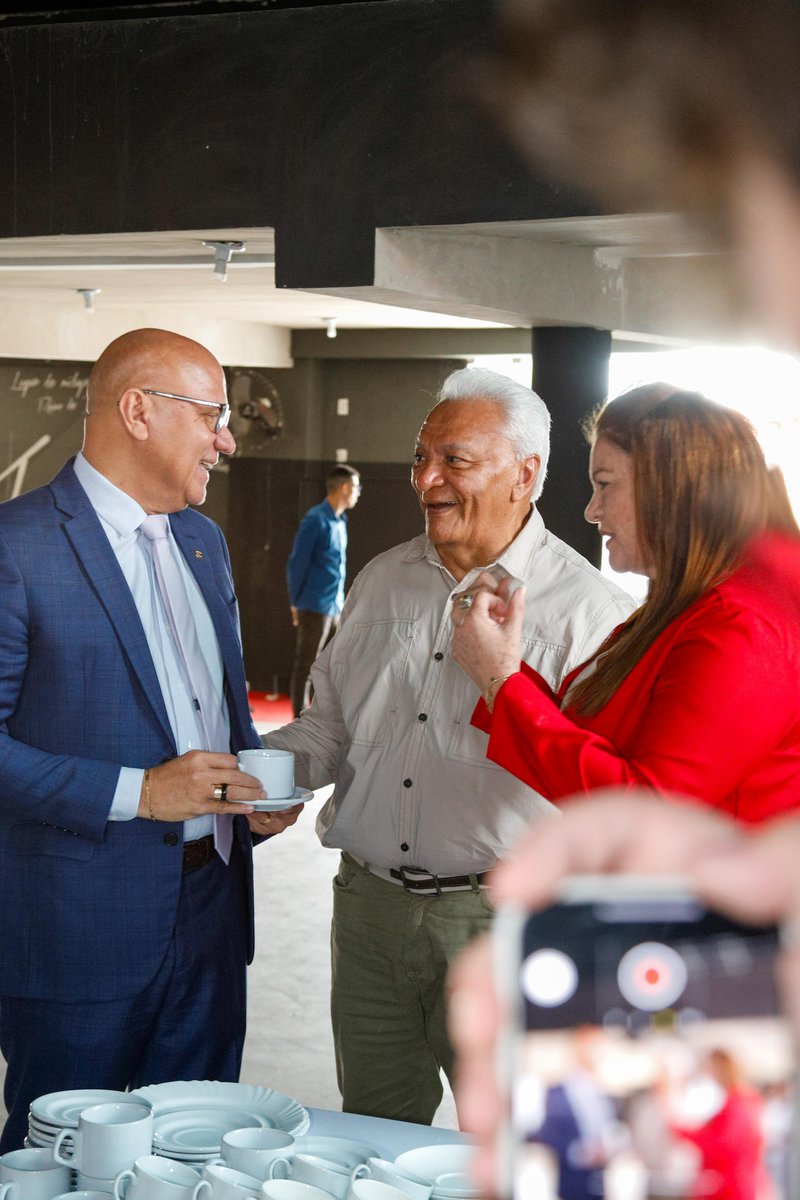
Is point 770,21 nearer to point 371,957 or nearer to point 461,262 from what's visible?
point 371,957

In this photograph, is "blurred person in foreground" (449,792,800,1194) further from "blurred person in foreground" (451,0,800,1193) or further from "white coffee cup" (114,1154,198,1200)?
"white coffee cup" (114,1154,198,1200)

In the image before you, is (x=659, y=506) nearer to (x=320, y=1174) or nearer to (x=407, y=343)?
(x=320, y=1174)

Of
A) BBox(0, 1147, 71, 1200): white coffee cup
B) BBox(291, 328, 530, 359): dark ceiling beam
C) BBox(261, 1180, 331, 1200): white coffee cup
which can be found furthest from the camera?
BBox(291, 328, 530, 359): dark ceiling beam

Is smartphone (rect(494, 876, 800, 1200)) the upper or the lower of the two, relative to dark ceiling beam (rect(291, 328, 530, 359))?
lower

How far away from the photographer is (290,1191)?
140 centimetres

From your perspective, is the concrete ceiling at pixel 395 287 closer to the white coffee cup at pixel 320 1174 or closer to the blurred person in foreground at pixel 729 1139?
the blurred person in foreground at pixel 729 1139

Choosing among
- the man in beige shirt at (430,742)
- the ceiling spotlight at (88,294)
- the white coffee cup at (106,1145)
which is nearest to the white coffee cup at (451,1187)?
the white coffee cup at (106,1145)

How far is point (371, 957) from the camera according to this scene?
2.34 metres

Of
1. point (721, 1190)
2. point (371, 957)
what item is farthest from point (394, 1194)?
Result: point (721, 1190)

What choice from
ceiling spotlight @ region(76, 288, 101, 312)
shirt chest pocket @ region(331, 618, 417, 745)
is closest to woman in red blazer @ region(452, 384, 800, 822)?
shirt chest pocket @ region(331, 618, 417, 745)

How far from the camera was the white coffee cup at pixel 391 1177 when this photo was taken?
144 centimetres

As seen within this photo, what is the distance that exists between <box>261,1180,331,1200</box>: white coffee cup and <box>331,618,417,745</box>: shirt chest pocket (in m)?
1.06

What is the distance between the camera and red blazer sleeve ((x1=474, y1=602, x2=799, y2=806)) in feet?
2.50

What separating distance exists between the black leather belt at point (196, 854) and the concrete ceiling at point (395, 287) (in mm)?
1201
